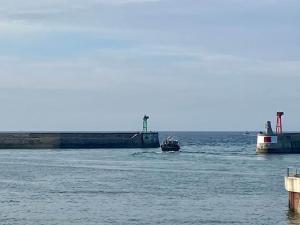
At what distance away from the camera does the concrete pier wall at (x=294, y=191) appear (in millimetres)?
59312

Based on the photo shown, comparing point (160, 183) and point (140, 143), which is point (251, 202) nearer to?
point (160, 183)

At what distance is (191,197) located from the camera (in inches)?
2896

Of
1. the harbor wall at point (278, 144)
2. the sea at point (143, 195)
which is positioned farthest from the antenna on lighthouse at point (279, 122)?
the sea at point (143, 195)

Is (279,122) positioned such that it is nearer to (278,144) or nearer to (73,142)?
(278,144)

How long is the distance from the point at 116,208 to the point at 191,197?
33.6ft

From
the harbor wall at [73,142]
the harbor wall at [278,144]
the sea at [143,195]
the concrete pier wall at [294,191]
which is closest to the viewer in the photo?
the concrete pier wall at [294,191]

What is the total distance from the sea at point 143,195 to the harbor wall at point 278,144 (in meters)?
31.4

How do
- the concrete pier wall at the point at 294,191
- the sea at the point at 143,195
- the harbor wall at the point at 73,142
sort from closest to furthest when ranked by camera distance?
the concrete pier wall at the point at 294,191 < the sea at the point at 143,195 < the harbor wall at the point at 73,142

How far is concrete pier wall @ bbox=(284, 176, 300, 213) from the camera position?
59312mm

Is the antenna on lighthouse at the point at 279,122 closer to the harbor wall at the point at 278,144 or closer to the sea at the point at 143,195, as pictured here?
the harbor wall at the point at 278,144

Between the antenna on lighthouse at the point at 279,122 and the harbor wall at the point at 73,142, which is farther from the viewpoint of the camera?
the harbor wall at the point at 73,142

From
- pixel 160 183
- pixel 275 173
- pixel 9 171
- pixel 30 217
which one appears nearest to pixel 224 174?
pixel 275 173

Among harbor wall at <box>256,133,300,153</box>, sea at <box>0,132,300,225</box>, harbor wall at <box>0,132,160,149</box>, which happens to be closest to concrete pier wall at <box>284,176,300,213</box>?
sea at <box>0,132,300,225</box>

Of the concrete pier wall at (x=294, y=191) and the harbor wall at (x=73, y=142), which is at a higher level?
the harbor wall at (x=73, y=142)
